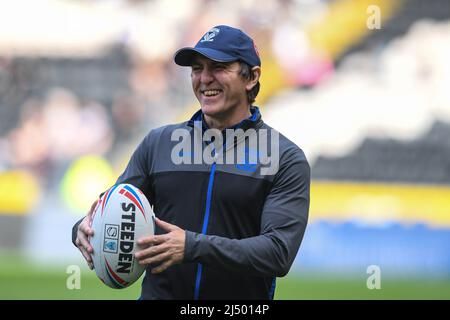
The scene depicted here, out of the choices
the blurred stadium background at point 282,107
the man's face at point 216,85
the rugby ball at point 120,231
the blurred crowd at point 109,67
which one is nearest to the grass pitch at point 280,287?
the blurred stadium background at point 282,107

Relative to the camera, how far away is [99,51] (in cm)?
1802

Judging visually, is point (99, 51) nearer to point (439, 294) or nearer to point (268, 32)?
point (268, 32)

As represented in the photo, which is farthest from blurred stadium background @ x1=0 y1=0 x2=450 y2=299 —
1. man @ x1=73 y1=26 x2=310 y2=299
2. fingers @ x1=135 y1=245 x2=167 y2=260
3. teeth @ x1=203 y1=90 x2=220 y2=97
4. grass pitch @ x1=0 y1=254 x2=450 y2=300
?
fingers @ x1=135 y1=245 x2=167 y2=260

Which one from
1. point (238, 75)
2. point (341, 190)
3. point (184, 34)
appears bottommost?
point (238, 75)

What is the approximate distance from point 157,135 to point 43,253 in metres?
12.4

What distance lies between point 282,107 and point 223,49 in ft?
47.8

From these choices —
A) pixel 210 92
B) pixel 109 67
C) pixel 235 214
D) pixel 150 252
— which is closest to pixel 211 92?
pixel 210 92

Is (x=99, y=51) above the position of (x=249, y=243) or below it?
above

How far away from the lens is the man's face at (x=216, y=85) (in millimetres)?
3934

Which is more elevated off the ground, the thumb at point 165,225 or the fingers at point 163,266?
the thumb at point 165,225

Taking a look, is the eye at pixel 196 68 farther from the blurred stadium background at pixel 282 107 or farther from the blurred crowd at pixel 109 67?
the blurred crowd at pixel 109 67

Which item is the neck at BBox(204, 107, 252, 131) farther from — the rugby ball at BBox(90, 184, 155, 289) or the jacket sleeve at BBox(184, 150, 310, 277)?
the rugby ball at BBox(90, 184, 155, 289)
